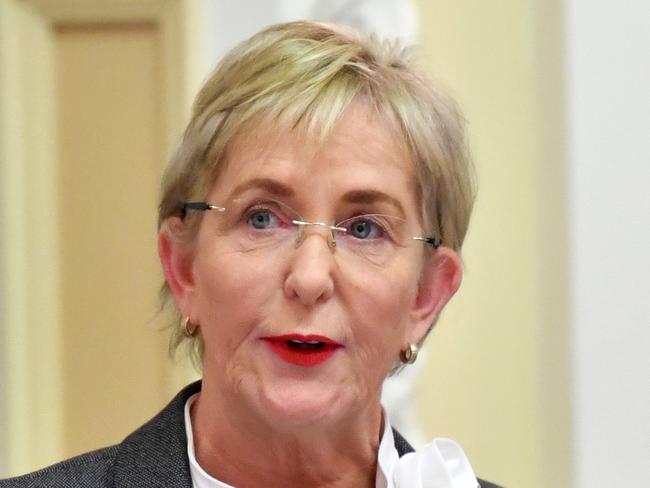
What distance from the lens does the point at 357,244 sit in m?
1.54

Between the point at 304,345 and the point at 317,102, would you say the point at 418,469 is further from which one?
the point at 317,102

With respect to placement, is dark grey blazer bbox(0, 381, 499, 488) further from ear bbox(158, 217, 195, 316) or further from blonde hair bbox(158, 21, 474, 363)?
blonde hair bbox(158, 21, 474, 363)

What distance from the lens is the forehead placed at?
152 cm

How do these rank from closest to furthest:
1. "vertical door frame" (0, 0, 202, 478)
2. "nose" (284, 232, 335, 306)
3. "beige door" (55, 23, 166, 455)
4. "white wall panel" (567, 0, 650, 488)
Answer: "nose" (284, 232, 335, 306) → "white wall panel" (567, 0, 650, 488) → "vertical door frame" (0, 0, 202, 478) → "beige door" (55, 23, 166, 455)

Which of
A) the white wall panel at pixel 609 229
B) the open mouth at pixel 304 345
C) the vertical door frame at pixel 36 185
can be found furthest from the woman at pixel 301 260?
the vertical door frame at pixel 36 185

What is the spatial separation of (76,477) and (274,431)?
0.28m

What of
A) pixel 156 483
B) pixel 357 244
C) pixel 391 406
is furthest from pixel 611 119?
pixel 156 483

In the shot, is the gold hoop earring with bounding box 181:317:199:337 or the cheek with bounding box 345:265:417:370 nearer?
the cheek with bounding box 345:265:417:370

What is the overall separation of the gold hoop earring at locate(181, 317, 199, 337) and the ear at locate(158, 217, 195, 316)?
0.04ft

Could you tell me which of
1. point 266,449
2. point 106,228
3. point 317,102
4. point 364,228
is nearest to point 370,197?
point 364,228

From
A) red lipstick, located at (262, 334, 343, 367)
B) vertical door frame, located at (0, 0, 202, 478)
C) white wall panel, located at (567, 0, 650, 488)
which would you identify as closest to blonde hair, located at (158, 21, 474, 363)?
red lipstick, located at (262, 334, 343, 367)

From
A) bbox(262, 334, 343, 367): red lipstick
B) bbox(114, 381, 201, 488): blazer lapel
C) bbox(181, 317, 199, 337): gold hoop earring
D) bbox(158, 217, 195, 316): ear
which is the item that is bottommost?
bbox(114, 381, 201, 488): blazer lapel

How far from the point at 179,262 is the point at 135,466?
294 mm

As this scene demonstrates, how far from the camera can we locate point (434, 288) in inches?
67.1
